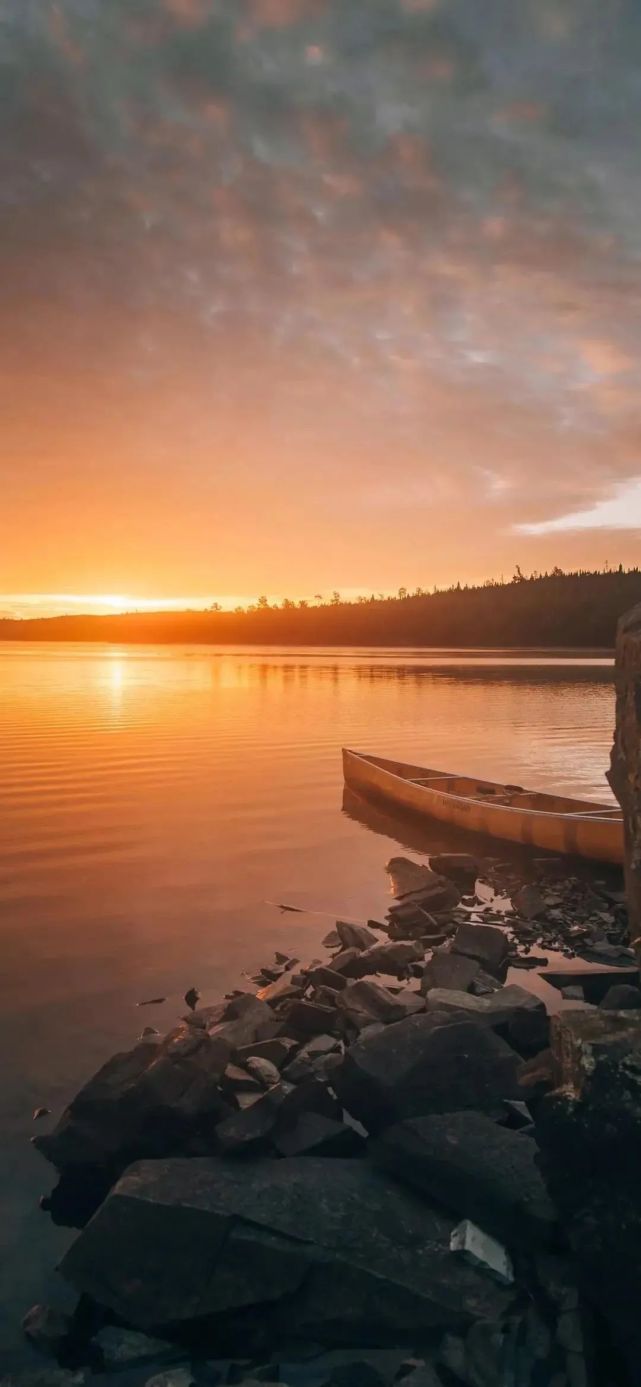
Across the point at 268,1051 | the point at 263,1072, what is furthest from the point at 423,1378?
the point at 268,1051

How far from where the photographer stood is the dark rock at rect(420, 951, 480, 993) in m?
9.43

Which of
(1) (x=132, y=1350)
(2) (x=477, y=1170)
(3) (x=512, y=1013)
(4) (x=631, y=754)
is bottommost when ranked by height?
(1) (x=132, y=1350)

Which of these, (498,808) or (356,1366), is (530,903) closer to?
(498,808)

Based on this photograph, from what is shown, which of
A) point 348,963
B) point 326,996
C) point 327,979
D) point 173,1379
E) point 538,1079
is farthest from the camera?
point 348,963

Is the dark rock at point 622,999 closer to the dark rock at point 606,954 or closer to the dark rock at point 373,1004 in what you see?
the dark rock at point 373,1004

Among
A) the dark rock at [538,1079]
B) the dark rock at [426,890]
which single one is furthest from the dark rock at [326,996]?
the dark rock at [426,890]

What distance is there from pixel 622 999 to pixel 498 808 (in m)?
9.00

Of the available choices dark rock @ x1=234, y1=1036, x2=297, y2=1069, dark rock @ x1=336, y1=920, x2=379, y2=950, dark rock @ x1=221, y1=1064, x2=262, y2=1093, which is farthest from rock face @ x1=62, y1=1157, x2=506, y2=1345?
dark rock @ x1=336, y1=920, x2=379, y2=950

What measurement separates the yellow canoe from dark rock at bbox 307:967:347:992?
7317 millimetres

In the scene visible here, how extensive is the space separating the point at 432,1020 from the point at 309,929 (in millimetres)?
5291

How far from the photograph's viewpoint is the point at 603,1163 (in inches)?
179

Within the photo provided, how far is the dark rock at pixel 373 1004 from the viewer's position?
326 inches

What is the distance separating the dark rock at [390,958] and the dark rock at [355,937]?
315 millimetres

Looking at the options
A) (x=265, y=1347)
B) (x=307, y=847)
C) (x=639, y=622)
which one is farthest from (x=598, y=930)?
(x=265, y=1347)
